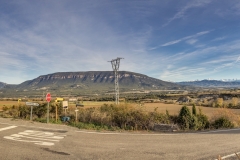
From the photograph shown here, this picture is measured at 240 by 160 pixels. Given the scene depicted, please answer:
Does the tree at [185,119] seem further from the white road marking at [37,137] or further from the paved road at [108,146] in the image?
the white road marking at [37,137]

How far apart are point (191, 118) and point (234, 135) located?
3.53 m

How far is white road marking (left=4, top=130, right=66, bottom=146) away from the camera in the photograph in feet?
30.7

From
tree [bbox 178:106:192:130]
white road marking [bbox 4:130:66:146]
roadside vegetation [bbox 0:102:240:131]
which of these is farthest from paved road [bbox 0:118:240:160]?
tree [bbox 178:106:192:130]

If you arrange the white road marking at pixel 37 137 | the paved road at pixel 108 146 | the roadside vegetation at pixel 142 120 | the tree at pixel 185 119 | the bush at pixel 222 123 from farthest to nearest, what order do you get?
1. the bush at pixel 222 123
2. the tree at pixel 185 119
3. the roadside vegetation at pixel 142 120
4. the white road marking at pixel 37 137
5. the paved road at pixel 108 146

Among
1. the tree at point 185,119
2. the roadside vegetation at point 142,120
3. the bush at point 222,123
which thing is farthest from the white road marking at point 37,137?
the bush at point 222,123

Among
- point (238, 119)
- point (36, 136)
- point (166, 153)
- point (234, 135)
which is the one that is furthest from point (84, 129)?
point (238, 119)

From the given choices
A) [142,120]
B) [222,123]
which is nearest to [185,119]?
[222,123]

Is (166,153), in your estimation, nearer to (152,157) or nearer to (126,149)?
(152,157)

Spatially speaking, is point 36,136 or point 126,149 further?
point 36,136

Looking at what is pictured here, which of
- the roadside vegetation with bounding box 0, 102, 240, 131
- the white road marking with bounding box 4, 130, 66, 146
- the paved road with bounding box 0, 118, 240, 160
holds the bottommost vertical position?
the paved road with bounding box 0, 118, 240, 160

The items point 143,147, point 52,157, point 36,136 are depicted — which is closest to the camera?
point 52,157

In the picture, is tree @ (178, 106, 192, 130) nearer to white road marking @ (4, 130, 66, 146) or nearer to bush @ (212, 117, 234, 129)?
bush @ (212, 117, 234, 129)

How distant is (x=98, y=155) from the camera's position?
743cm

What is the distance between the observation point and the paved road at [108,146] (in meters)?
7.42
